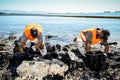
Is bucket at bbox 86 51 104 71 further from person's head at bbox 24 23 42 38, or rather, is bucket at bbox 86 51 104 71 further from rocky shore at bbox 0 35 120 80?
person's head at bbox 24 23 42 38

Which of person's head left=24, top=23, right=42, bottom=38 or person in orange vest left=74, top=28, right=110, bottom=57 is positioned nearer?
person in orange vest left=74, top=28, right=110, bottom=57

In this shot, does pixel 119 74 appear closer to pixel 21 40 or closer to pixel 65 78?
pixel 65 78

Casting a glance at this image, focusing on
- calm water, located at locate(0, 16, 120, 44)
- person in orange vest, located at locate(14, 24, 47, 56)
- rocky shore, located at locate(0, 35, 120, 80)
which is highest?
person in orange vest, located at locate(14, 24, 47, 56)

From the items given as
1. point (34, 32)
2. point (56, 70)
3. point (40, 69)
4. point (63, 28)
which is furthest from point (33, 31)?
point (63, 28)

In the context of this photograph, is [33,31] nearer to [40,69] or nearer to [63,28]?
[40,69]

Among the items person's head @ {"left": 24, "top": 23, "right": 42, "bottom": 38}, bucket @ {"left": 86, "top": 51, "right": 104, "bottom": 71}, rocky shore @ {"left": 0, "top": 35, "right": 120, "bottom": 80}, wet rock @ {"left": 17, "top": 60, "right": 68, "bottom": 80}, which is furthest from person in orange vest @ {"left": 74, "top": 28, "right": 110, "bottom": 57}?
person's head @ {"left": 24, "top": 23, "right": 42, "bottom": 38}

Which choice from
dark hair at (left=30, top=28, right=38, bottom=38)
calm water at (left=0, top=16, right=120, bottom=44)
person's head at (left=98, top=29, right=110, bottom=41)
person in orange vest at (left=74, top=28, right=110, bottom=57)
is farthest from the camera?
calm water at (left=0, top=16, right=120, bottom=44)

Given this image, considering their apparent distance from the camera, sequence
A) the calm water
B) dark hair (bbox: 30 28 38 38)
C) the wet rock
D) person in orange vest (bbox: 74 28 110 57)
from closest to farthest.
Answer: the wet rock < person in orange vest (bbox: 74 28 110 57) < dark hair (bbox: 30 28 38 38) < the calm water

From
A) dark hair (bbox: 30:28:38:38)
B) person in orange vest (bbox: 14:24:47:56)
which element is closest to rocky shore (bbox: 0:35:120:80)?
person in orange vest (bbox: 14:24:47:56)

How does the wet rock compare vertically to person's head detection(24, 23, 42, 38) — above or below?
below

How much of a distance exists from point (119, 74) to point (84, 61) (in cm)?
159

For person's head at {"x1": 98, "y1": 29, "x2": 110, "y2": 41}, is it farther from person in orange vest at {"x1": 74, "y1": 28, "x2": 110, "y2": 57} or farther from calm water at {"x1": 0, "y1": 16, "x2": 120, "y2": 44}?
calm water at {"x1": 0, "y1": 16, "x2": 120, "y2": 44}

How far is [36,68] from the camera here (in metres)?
7.42

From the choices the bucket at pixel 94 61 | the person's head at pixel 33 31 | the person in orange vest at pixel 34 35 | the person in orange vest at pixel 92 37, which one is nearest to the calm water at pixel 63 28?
the person in orange vest at pixel 34 35
